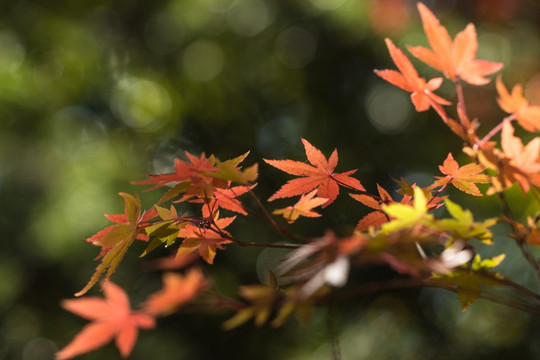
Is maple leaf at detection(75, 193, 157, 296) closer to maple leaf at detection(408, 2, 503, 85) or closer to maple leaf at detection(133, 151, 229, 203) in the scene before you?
maple leaf at detection(133, 151, 229, 203)

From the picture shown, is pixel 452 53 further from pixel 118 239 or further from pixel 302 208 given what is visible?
pixel 118 239

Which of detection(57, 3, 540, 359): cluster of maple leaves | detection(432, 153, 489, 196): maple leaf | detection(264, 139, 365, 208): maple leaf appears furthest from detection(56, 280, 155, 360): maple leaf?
detection(432, 153, 489, 196): maple leaf

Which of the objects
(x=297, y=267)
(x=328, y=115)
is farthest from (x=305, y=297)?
(x=328, y=115)

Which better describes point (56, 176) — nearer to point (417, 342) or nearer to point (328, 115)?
point (328, 115)

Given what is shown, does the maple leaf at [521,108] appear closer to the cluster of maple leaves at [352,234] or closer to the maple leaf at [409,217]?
the cluster of maple leaves at [352,234]

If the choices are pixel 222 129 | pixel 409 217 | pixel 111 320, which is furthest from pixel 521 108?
pixel 222 129

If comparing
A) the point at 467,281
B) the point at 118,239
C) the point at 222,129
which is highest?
the point at 118,239

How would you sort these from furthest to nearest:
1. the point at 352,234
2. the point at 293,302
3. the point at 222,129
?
the point at 222,129 < the point at 352,234 < the point at 293,302

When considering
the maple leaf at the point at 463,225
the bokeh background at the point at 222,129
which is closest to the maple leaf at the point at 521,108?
the maple leaf at the point at 463,225
